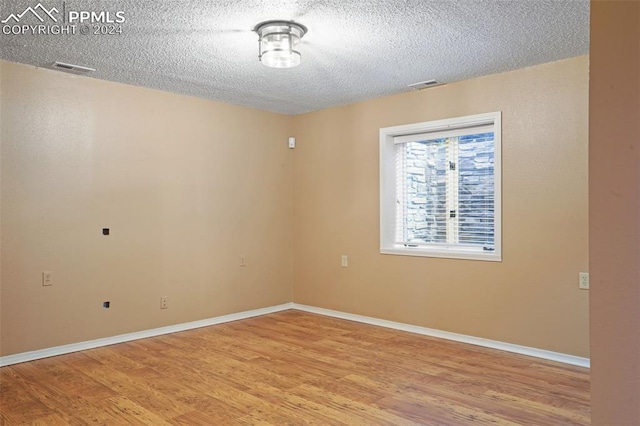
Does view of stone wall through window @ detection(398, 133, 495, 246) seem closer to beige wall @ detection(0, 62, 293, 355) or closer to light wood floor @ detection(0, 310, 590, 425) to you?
light wood floor @ detection(0, 310, 590, 425)

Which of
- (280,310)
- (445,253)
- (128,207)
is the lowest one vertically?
(280,310)

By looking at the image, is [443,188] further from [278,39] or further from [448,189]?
[278,39]

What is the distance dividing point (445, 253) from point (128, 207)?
302 cm

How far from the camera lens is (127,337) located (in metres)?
4.38

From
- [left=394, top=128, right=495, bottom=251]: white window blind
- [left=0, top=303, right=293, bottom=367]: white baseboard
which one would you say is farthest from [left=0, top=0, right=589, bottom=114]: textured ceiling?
[left=0, top=303, right=293, bottom=367]: white baseboard

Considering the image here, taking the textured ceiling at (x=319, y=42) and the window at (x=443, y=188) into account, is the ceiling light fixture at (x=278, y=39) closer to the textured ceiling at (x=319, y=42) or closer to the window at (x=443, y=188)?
the textured ceiling at (x=319, y=42)

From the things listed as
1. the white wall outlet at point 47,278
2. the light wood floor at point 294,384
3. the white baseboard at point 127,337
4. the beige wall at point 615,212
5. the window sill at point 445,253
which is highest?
the beige wall at point 615,212

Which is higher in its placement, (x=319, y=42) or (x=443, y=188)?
(x=319, y=42)

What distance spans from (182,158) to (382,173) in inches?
82.2

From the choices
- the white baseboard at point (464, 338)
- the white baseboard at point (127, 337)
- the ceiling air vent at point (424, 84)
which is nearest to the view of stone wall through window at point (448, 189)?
the ceiling air vent at point (424, 84)

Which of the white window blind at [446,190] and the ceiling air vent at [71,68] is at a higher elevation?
the ceiling air vent at [71,68]

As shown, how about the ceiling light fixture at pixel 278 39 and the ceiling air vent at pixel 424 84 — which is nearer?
the ceiling light fixture at pixel 278 39

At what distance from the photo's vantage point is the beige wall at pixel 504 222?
370 cm

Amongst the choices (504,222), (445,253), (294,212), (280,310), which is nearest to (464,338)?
(445,253)
